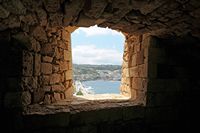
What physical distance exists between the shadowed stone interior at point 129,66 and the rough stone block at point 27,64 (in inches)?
0.6

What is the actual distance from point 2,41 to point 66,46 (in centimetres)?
178

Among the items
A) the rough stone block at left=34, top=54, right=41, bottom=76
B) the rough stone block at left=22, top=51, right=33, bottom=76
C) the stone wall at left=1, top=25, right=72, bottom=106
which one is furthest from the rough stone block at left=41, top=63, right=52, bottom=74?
the rough stone block at left=22, top=51, right=33, bottom=76

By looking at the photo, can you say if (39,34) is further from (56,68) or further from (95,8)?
(95,8)

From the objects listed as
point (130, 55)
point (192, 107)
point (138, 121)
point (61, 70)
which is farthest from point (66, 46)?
point (192, 107)

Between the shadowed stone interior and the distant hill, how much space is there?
33.3ft

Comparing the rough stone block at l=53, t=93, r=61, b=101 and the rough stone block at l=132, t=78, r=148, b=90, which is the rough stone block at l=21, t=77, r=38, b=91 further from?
the rough stone block at l=132, t=78, r=148, b=90

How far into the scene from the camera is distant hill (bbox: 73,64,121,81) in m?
15.2

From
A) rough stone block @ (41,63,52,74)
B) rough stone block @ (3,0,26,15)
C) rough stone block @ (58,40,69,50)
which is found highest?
rough stone block @ (3,0,26,15)

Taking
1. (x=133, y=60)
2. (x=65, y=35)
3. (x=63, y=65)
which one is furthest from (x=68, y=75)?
(x=133, y=60)

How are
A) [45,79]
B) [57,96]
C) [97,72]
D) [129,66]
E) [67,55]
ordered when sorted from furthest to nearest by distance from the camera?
1. [97,72]
2. [129,66]
3. [67,55]
4. [57,96]
5. [45,79]

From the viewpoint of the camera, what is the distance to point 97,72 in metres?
16.9

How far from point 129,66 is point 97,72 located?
38.9 feet

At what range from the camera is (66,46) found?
488 cm

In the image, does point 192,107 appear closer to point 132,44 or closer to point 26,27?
point 132,44
